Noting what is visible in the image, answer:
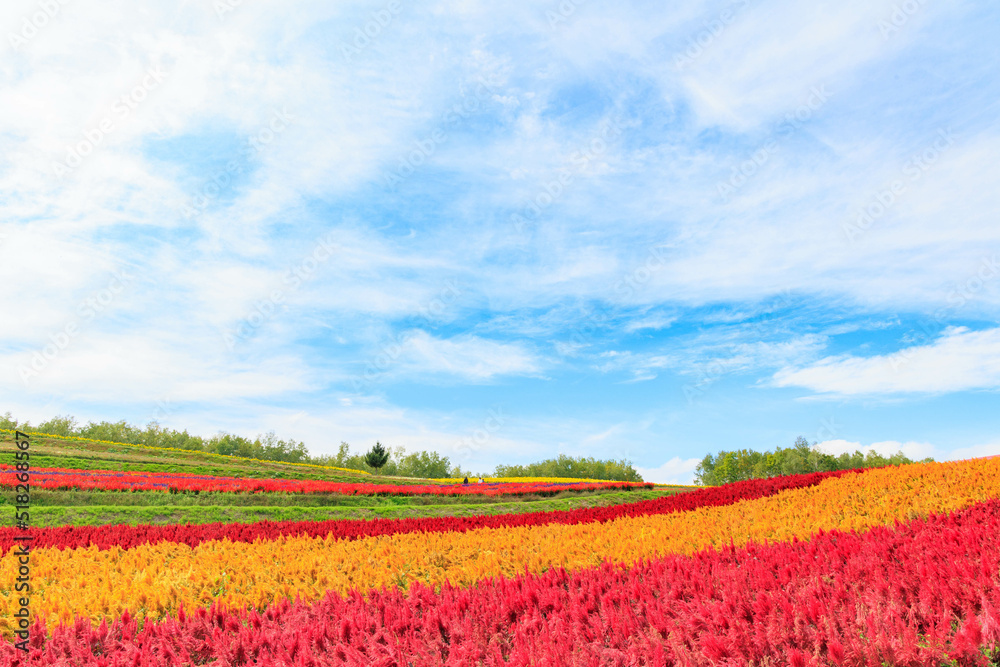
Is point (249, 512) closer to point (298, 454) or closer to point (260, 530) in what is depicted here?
point (260, 530)

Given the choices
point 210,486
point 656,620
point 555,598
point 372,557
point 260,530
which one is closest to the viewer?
point 656,620

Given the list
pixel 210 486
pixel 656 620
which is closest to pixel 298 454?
pixel 210 486

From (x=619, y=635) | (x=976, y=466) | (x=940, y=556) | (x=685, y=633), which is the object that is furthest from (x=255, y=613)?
(x=976, y=466)

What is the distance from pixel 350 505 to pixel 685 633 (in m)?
19.2

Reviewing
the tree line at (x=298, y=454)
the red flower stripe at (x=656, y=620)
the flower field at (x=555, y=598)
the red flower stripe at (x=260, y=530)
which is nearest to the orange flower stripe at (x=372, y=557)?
the flower field at (x=555, y=598)

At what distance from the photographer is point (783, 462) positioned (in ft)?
228

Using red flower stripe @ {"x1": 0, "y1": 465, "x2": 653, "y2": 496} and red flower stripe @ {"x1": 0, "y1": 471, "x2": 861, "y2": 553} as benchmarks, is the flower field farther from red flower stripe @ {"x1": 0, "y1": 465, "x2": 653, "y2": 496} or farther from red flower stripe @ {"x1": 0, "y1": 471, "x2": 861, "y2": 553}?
red flower stripe @ {"x1": 0, "y1": 465, "x2": 653, "y2": 496}

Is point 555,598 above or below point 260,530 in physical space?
above

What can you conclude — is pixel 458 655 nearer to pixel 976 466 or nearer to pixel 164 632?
pixel 164 632

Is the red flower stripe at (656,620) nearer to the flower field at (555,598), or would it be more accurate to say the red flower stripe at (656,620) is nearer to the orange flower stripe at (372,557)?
the flower field at (555,598)

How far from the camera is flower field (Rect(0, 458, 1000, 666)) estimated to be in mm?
3205

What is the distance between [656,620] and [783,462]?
76171 millimetres

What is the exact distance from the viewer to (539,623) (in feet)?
13.1

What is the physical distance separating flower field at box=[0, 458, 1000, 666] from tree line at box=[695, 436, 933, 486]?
5883 centimetres
